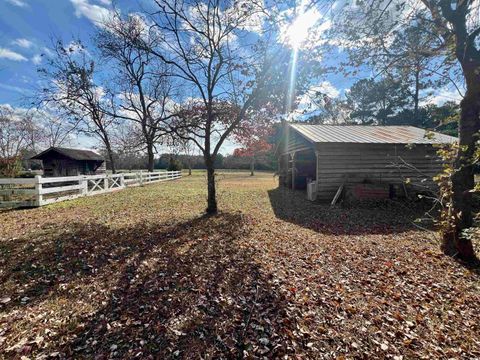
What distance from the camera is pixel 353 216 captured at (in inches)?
309

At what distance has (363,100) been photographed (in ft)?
99.2

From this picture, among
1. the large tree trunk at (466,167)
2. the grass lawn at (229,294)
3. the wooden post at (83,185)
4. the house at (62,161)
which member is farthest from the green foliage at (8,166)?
the large tree trunk at (466,167)

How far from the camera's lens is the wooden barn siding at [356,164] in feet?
32.5

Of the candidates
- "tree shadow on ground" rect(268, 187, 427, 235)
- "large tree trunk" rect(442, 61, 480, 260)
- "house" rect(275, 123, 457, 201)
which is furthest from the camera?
"house" rect(275, 123, 457, 201)

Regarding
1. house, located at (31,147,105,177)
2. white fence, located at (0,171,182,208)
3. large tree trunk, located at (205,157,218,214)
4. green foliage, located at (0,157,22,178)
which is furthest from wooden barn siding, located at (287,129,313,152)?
house, located at (31,147,105,177)

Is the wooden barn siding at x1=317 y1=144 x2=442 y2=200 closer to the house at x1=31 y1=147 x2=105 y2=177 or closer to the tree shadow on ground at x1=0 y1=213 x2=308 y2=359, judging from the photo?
the tree shadow on ground at x1=0 y1=213 x2=308 y2=359

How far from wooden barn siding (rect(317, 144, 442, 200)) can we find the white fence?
11.0 meters

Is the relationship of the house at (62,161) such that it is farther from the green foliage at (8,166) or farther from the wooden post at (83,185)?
the wooden post at (83,185)

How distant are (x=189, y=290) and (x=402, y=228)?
6.33 m

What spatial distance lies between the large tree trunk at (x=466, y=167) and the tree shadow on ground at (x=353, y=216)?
203 centimetres

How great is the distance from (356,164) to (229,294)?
29.1 ft

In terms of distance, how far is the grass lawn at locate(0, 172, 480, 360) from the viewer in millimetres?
2357

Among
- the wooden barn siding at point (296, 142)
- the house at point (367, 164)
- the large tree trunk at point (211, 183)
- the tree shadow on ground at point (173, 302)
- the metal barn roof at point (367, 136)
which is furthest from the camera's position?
the wooden barn siding at point (296, 142)

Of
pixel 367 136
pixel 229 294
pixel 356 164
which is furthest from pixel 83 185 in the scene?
pixel 367 136
